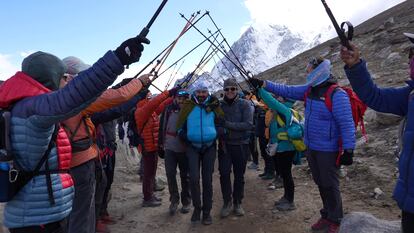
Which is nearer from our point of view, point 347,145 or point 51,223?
point 51,223

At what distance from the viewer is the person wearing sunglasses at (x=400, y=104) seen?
2.85 meters

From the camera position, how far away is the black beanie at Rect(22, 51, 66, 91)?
306 cm

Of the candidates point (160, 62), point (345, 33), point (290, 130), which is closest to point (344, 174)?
point (290, 130)

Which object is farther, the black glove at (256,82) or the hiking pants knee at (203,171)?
the hiking pants knee at (203,171)

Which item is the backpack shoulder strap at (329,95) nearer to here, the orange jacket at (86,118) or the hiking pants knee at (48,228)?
the orange jacket at (86,118)

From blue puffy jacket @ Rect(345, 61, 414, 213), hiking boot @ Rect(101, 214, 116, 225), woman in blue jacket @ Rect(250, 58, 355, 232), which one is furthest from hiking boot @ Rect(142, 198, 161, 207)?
blue puffy jacket @ Rect(345, 61, 414, 213)

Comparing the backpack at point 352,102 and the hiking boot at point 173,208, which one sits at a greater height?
the backpack at point 352,102

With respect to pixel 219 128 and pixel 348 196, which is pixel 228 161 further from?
pixel 348 196

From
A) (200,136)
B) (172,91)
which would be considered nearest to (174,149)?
(200,136)

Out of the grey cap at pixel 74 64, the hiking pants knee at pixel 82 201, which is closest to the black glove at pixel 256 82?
the grey cap at pixel 74 64

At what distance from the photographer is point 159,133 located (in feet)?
25.2

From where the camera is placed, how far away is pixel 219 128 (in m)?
7.00

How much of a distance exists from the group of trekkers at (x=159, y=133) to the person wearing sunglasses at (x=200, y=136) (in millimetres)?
18

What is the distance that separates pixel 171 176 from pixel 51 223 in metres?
A: 4.30
